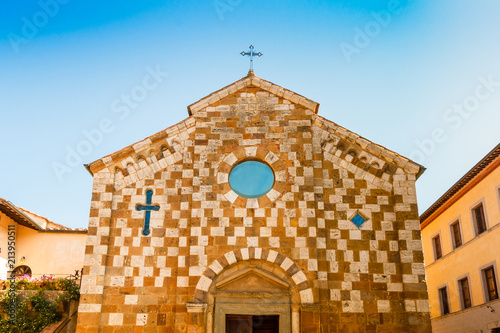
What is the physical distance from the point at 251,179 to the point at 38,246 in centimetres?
1265

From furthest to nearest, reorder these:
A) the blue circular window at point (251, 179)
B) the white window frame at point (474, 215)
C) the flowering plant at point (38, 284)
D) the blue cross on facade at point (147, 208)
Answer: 1. the white window frame at point (474, 215)
2. the flowering plant at point (38, 284)
3. the blue circular window at point (251, 179)
4. the blue cross on facade at point (147, 208)

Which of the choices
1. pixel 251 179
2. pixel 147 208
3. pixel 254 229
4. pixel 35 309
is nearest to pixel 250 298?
pixel 254 229

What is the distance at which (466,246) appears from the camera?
69.8 ft

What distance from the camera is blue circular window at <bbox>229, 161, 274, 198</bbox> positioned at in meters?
13.6

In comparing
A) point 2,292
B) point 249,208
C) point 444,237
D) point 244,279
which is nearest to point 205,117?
point 249,208

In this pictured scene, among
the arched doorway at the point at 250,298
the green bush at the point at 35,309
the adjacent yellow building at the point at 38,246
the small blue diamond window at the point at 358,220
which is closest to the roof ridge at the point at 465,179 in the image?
the small blue diamond window at the point at 358,220

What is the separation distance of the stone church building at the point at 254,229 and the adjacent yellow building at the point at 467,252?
270 inches

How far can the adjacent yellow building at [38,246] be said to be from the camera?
69.3 ft

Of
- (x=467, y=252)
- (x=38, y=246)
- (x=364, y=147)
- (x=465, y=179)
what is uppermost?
(x=465, y=179)

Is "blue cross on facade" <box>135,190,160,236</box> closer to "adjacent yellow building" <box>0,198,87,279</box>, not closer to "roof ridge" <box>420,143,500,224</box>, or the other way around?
"adjacent yellow building" <box>0,198,87,279</box>

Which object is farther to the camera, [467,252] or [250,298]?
[467,252]

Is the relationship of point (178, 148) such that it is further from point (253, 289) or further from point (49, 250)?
point (49, 250)

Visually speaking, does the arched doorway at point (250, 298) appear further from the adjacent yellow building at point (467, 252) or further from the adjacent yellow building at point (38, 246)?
the adjacent yellow building at point (38, 246)

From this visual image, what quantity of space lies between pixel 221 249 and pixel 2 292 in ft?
22.0
